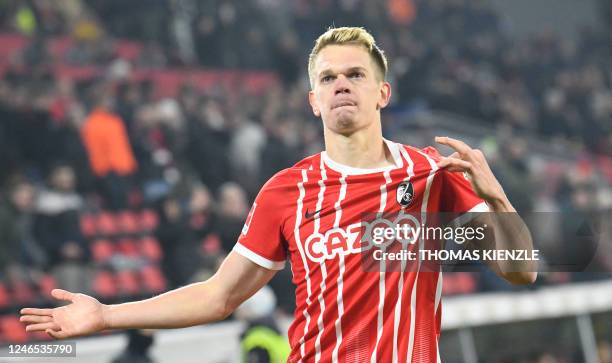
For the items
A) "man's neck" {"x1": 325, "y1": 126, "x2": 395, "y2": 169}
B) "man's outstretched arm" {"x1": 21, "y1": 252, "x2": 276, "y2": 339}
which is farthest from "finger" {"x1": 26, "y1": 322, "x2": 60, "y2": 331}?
"man's neck" {"x1": 325, "y1": 126, "x2": 395, "y2": 169}

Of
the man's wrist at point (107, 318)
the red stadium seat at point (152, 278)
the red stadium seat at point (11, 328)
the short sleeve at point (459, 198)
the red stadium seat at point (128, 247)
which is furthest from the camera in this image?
the red stadium seat at point (128, 247)

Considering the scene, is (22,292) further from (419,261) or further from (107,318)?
(419,261)

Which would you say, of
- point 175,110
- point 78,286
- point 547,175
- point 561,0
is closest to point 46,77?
point 175,110

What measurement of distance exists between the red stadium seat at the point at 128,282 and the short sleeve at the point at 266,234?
6.48 meters

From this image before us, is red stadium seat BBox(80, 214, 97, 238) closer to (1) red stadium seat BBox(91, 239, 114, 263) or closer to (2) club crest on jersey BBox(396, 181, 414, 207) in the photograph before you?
(1) red stadium seat BBox(91, 239, 114, 263)

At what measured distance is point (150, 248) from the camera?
10594mm

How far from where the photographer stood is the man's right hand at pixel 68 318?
3.38 m

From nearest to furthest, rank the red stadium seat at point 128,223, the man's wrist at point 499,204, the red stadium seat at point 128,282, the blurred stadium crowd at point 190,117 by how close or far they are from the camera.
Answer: the man's wrist at point 499,204
the blurred stadium crowd at point 190,117
the red stadium seat at point 128,282
the red stadium seat at point 128,223

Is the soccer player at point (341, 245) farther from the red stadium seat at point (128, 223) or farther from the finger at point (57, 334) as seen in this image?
the red stadium seat at point (128, 223)

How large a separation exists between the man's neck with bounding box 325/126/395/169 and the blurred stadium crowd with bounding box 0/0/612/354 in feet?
Result: 18.2

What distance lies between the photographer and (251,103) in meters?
13.7

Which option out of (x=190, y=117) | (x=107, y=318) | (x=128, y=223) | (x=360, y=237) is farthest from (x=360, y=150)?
(x=190, y=117)

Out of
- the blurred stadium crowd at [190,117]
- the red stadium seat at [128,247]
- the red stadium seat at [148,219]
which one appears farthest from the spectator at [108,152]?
the red stadium seat at [128,247]

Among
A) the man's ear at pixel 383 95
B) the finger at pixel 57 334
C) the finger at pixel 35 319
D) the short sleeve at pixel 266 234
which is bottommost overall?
the finger at pixel 57 334
